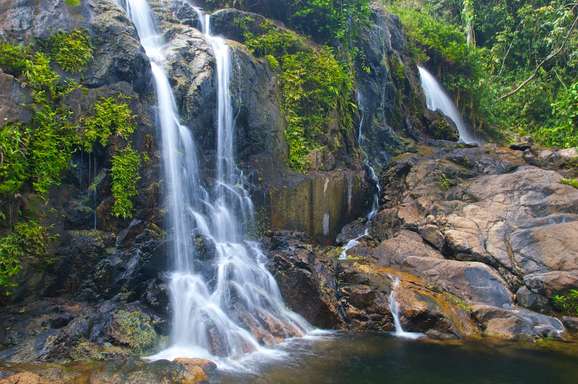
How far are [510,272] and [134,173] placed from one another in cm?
934

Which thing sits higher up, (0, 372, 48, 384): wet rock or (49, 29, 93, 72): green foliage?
(49, 29, 93, 72): green foliage

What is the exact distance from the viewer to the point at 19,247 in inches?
336

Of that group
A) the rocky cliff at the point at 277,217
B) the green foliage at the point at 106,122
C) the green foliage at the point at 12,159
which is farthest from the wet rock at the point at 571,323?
the green foliage at the point at 12,159

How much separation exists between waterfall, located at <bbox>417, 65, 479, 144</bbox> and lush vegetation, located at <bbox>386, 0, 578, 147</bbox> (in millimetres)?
516

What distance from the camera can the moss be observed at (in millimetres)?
8242

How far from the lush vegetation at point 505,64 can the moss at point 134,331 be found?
1797 cm

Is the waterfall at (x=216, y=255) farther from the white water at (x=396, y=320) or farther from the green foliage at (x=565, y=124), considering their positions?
the green foliage at (x=565, y=124)

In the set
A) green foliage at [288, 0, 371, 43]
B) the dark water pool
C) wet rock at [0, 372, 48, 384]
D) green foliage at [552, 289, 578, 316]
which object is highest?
green foliage at [288, 0, 371, 43]

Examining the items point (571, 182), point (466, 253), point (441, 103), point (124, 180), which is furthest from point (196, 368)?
point (441, 103)

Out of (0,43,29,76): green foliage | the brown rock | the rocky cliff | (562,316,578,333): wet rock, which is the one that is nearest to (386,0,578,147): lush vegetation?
the rocky cliff

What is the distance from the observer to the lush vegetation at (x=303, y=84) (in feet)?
49.2

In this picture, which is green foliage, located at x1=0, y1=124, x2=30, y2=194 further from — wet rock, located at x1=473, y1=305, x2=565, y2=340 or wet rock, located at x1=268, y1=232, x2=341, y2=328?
wet rock, located at x1=473, y1=305, x2=565, y2=340

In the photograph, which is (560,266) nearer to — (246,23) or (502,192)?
(502,192)

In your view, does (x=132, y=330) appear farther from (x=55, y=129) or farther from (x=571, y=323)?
(x=571, y=323)
